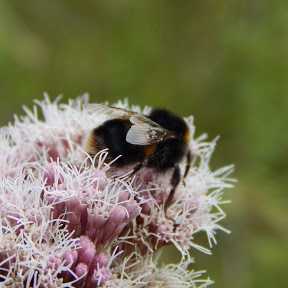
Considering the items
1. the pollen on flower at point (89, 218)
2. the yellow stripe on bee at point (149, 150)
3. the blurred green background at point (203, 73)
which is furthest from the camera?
the blurred green background at point (203, 73)

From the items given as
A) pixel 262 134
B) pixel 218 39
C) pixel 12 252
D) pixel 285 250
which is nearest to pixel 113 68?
pixel 218 39

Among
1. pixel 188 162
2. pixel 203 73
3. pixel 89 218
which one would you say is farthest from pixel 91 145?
pixel 203 73

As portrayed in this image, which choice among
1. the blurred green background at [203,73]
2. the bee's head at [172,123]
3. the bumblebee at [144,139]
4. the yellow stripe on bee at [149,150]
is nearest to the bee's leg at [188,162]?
the bumblebee at [144,139]

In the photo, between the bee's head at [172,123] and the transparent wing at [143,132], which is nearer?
the transparent wing at [143,132]

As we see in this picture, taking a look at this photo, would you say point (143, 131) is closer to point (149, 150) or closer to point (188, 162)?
point (149, 150)

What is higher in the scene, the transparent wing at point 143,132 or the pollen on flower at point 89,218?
the transparent wing at point 143,132

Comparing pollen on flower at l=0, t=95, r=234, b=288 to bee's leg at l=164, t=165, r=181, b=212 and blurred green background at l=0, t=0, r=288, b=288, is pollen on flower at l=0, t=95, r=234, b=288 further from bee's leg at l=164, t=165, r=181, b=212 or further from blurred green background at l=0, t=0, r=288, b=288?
blurred green background at l=0, t=0, r=288, b=288

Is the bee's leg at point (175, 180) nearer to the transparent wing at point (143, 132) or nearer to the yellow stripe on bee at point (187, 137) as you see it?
the yellow stripe on bee at point (187, 137)
